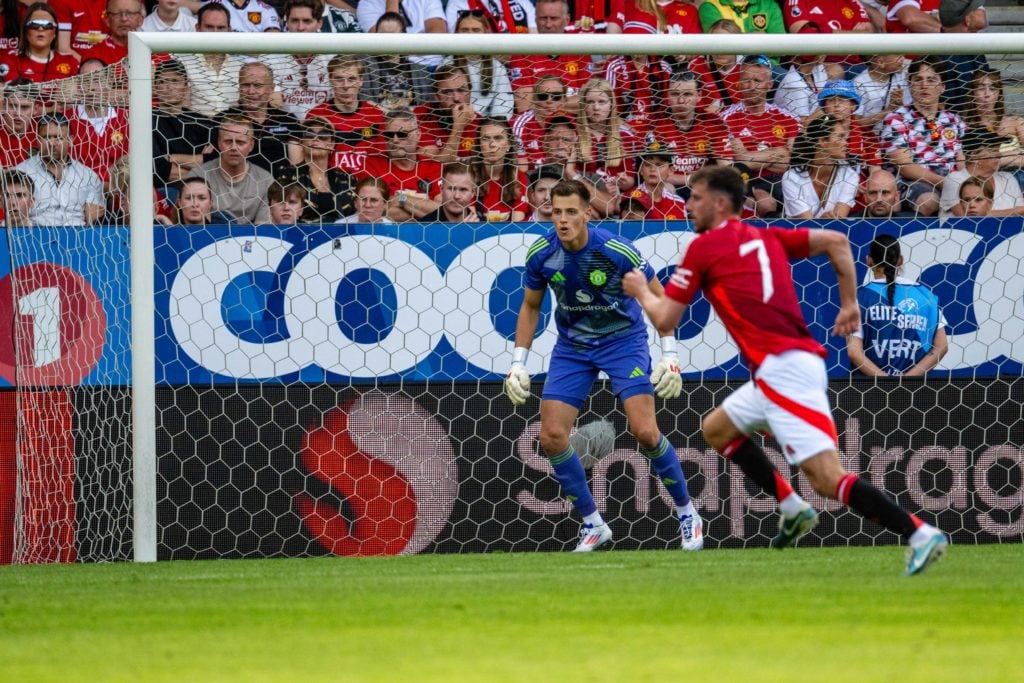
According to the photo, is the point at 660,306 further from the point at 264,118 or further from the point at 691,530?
the point at 264,118

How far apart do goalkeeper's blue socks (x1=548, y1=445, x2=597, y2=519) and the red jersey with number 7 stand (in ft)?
8.08

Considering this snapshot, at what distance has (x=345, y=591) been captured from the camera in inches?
267

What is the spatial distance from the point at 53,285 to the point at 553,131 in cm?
345

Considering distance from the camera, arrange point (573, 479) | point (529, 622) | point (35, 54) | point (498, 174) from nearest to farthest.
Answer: point (529, 622), point (573, 479), point (498, 174), point (35, 54)

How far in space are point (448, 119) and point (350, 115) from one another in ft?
2.15

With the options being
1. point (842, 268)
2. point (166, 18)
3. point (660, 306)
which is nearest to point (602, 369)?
point (660, 306)

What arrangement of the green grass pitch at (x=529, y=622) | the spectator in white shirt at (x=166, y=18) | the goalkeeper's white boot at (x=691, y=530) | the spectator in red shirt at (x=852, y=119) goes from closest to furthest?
the green grass pitch at (x=529, y=622) → the goalkeeper's white boot at (x=691, y=530) → the spectator in red shirt at (x=852, y=119) → the spectator in white shirt at (x=166, y=18)

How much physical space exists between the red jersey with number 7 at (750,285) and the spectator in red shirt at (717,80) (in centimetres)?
329

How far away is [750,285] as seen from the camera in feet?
22.8

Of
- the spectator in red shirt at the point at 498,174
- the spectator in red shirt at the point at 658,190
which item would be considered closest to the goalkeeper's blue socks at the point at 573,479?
the spectator in red shirt at the point at 498,174

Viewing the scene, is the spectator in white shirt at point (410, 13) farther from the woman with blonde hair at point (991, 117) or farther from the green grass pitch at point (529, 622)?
the green grass pitch at point (529, 622)

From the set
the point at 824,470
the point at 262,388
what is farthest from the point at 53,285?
the point at 824,470

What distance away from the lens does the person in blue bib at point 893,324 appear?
33.3 ft

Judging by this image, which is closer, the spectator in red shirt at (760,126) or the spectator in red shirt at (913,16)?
the spectator in red shirt at (760,126)
